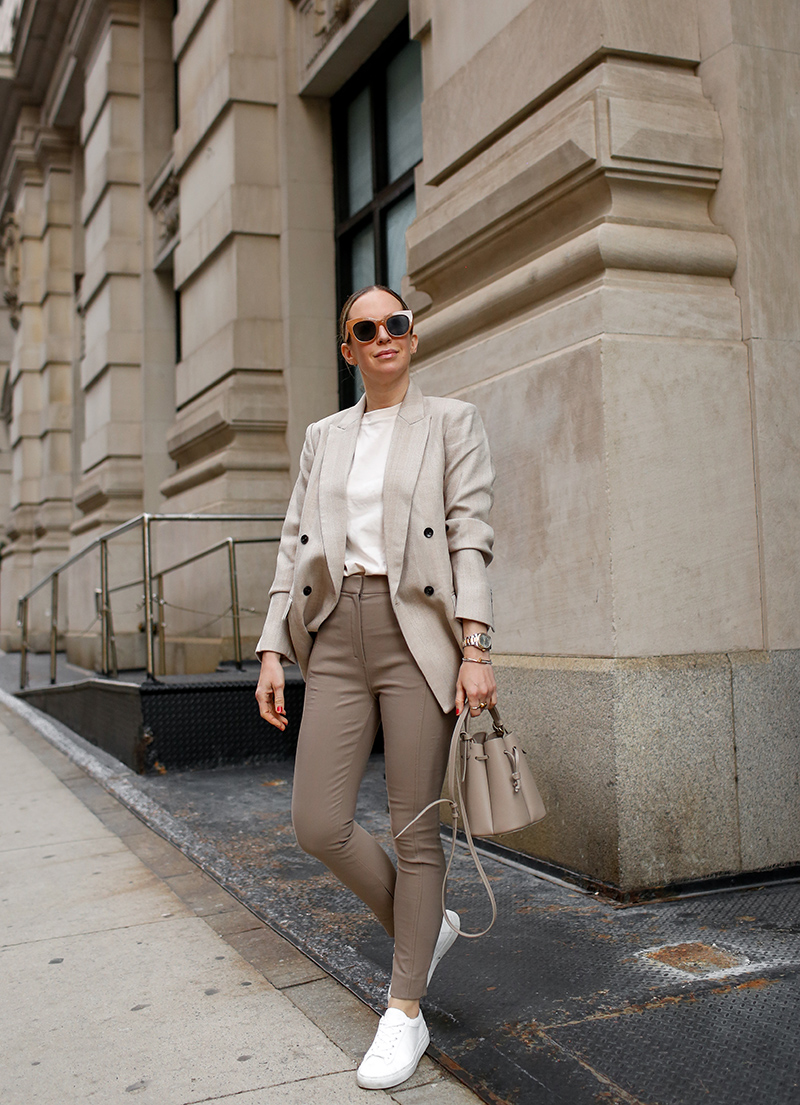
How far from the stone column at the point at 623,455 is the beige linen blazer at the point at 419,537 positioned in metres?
1.30

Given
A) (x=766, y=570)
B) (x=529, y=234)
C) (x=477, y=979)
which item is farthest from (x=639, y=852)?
(x=529, y=234)

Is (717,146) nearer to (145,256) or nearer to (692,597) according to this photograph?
(692,597)

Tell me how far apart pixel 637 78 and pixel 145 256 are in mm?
10479

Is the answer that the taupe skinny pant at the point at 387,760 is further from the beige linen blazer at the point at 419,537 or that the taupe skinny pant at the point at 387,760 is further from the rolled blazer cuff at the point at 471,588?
the rolled blazer cuff at the point at 471,588

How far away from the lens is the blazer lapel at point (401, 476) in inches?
110

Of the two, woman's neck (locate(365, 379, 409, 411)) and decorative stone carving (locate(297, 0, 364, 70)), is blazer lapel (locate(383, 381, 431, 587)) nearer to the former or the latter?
woman's neck (locate(365, 379, 409, 411))

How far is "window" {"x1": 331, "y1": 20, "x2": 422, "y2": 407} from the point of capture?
825 cm

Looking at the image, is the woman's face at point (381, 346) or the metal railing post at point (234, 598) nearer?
the woman's face at point (381, 346)

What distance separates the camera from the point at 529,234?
4.81 metres

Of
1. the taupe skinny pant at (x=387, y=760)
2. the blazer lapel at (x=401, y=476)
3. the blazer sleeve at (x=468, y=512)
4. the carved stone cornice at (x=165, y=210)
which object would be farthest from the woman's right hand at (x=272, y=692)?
the carved stone cornice at (x=165, y=210)

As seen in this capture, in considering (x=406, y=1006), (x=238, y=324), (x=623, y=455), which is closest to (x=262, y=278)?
(x=238, y=324)

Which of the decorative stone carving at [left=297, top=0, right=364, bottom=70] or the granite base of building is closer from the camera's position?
the granite base of building

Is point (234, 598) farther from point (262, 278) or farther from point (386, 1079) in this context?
point (386, 1079)

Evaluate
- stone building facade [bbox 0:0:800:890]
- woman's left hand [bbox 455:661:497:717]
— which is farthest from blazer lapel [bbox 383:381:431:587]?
stone building facade [bbox 0:0:800:890]
